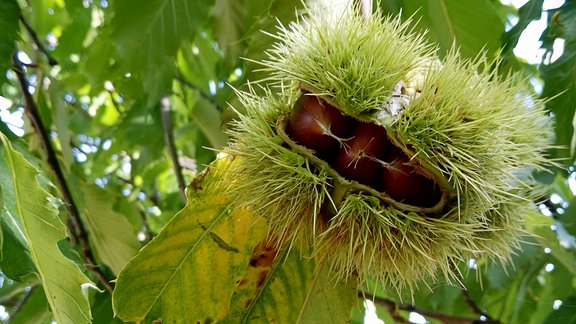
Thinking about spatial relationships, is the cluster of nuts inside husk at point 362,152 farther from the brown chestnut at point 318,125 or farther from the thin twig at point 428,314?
the thin twig at point 428,314

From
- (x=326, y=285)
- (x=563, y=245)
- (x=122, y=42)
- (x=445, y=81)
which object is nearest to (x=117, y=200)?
(x=122, y=42)

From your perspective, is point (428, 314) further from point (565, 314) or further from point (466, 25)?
point (466, 25)

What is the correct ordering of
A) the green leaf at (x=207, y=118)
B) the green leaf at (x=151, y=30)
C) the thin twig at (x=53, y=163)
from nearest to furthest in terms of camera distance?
1. the green leaf at (x=151, y=30)
2. the thin twig at (x=53, y=163)
3. the green leaf at (x=207, y=118)

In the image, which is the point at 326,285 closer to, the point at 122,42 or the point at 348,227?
the point at 348,227

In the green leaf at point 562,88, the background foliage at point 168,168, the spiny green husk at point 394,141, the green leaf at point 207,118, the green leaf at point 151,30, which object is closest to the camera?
the spiny green husk at point 394,141

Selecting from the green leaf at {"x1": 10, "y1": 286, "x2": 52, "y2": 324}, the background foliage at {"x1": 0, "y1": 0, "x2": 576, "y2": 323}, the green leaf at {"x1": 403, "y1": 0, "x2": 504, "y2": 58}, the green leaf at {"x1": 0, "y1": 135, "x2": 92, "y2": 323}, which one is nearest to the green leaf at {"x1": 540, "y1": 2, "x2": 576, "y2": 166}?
the background foliage at {"x1": 0, "y1": 0, "x2": 576, "y2": 323}

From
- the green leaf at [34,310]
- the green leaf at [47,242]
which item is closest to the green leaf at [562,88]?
the green leaf at [47,242]

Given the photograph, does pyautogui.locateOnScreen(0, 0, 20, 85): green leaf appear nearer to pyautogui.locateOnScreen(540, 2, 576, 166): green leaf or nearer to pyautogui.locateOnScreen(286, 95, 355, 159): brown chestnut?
pyautogui.locateOnScreen(286, 95, 355, 159): brown chestnut
